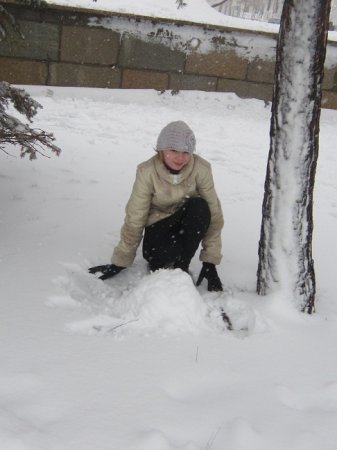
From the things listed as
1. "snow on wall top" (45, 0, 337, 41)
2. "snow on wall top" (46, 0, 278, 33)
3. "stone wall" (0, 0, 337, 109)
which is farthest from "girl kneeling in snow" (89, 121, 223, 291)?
"snow on wall top" (46, 0, 278, 33)

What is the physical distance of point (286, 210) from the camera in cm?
304

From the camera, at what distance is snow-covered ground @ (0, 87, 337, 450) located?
195 cm

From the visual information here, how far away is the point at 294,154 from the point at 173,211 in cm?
94

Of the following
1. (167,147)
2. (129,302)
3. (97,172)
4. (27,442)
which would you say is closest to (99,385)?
(27,442)

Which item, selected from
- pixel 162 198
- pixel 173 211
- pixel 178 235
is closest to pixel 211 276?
pixel 178 235

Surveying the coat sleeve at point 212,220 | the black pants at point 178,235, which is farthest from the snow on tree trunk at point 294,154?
the black pants at point 178,235

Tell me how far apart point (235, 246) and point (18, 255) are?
1.86 meters

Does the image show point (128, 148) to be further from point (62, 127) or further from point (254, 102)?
point (254, 102)

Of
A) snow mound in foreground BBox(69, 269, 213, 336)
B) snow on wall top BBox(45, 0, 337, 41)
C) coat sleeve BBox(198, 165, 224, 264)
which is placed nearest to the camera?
snow mound in foreground BBox(69, 269, 213, 336)

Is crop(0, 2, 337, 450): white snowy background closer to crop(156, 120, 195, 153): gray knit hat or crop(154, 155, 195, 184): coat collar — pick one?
crop(154, 155, 195, 184): coat collar

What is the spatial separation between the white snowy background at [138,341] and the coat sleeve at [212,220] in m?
0.30

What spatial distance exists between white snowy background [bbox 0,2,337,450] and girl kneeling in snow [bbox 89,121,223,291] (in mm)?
246

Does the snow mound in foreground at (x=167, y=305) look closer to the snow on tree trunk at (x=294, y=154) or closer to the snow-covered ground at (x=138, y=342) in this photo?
the snow-covered ground at (x=138, y=342)

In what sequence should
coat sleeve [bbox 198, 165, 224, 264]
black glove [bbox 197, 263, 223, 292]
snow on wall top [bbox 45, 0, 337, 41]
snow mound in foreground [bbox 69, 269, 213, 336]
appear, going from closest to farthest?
snow mound in foreground [bbox 69, 269, 213, 336]
coat sleeve [bbox 198, 165, 224, 264]
black glove [bbox 197, 263, 223, 292]
snow on wall top [bbox 45, 0, 337, 41]
